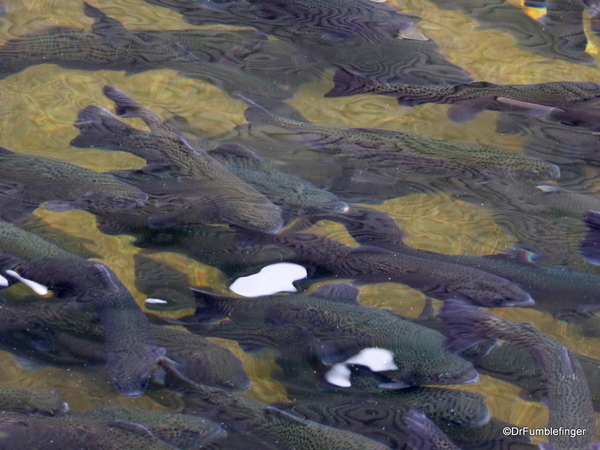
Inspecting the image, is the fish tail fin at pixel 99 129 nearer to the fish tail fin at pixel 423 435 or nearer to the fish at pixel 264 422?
the fish at pixel 264 422

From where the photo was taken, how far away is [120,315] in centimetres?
277

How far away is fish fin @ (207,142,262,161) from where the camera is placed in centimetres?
352

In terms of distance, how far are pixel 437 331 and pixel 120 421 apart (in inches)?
54.8

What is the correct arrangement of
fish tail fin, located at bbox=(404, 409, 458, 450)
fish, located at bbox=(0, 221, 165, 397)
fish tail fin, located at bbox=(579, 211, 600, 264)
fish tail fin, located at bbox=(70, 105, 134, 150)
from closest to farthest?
fish tail fin, located at bbox=(404, 409, 458, 450) → fish, located at bbox=(0, 221, 165, 397) → fish tail fin, located at bbox=(579, 211, 600, 264) → fish tail fin, located at bbox=(70, 105, 134, 150)

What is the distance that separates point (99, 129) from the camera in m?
3.45

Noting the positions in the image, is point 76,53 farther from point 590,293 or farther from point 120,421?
point 590,293

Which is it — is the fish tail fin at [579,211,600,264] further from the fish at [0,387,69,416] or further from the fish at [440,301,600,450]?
the fish at [0,387,69,416]

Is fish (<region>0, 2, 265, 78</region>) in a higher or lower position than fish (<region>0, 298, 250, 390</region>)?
higher

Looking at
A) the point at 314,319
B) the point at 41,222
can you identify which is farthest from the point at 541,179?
the point at 41,222

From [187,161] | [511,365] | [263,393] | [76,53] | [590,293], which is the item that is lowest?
[263,393]

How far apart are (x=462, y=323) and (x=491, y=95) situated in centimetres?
152

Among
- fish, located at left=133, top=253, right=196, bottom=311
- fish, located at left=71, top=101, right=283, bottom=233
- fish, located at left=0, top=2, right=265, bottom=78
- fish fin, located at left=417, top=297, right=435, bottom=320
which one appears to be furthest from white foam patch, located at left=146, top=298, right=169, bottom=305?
fish, located at left=0, top=2, right=265, bottom=78

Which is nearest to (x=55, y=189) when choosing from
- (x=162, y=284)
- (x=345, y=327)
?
(x=162, y=284)

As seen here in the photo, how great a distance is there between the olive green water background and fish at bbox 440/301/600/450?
0.19 metres
